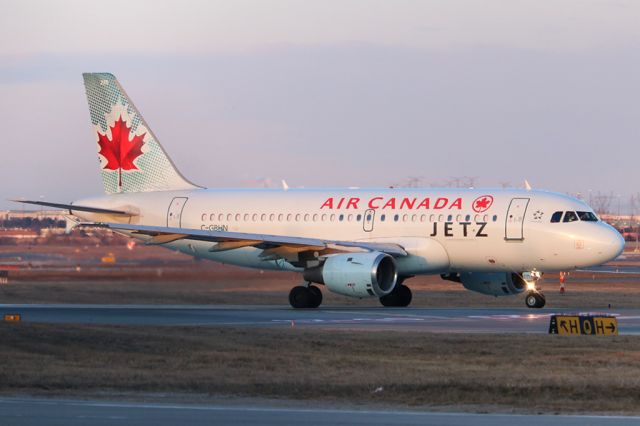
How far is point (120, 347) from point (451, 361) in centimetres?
712

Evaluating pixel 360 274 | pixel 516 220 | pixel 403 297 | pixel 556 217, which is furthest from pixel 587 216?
pixel 360 274

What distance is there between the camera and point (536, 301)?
4766 cm

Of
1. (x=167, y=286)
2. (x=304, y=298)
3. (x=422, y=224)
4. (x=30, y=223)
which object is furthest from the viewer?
(x=30, y=223)

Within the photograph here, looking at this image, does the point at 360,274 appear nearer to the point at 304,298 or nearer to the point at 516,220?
the point at 304,298

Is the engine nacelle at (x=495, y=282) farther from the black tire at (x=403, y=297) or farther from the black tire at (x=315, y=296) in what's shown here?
the black tire at (x=315, y=296)

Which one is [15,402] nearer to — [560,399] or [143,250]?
[560,399]

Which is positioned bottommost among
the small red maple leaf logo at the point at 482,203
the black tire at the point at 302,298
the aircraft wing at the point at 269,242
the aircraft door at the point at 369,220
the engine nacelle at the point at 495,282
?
the black tire at the point at 302,298

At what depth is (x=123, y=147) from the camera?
5809cm

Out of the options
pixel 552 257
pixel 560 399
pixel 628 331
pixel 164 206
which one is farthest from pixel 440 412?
pixel 164 206

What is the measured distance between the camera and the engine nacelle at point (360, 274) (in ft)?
149

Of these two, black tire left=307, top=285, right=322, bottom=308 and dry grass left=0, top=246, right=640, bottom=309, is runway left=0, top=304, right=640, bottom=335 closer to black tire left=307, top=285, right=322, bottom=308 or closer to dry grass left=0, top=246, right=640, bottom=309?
black tire left=307, top=285, right=322, bottom=308

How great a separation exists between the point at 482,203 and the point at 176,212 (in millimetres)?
13498

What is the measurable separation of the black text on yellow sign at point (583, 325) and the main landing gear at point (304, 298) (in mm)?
14909

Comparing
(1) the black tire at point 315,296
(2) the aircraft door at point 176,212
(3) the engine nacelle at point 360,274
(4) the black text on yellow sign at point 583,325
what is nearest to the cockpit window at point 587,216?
(3) the engine nacelle at point 360,274
